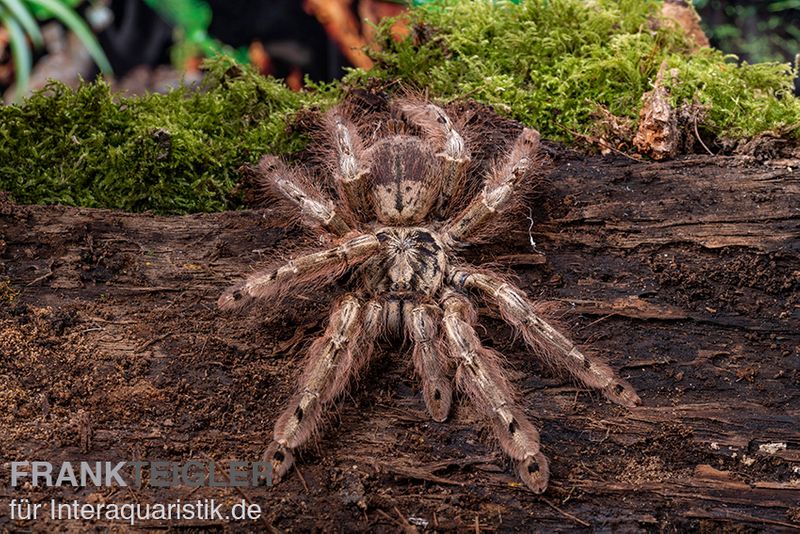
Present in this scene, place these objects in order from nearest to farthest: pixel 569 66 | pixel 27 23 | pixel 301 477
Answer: pixel 301 477
pixel 569 66
pixel 27 23

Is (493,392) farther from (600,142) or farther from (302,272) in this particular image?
(600,142)

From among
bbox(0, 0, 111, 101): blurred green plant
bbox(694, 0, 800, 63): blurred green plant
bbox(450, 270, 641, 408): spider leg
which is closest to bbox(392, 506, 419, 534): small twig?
bbox(450, 270, 641, 408): spider leg

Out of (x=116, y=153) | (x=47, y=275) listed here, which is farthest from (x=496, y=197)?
(x=47, y=275)

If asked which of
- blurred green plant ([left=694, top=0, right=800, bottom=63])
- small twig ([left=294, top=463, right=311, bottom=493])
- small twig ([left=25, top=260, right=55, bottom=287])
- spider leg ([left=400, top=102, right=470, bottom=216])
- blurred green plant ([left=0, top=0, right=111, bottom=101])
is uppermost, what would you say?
blurred green plant ([left=0, top=0, right=111, bottom=101])

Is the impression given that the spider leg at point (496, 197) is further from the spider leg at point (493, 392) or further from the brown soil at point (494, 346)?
the spider leg at point (493, 392)

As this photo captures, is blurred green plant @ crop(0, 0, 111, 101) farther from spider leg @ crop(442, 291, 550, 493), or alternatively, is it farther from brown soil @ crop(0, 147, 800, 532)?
spider leg @ crop(442, 291, 550, 493)

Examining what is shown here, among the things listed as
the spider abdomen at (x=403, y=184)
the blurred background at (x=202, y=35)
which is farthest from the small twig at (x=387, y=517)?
the blurred background at (x=202, y=35)

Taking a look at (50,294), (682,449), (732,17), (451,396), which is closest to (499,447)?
(451,396)
